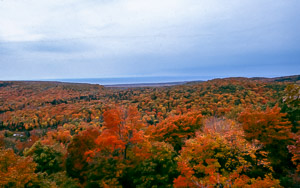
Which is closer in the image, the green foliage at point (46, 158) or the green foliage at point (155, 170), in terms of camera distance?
the green foliage at point (155, 170)

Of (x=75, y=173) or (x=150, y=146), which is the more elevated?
(x=150, y=146)

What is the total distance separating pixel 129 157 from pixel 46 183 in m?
8.03

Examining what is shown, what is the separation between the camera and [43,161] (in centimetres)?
2200

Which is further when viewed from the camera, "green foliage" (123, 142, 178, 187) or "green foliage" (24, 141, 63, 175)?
"green foliage" (24, 141, 63, 175)

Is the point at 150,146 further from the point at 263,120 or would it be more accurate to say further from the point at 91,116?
the point at 91,116

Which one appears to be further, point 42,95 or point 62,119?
point 42,95

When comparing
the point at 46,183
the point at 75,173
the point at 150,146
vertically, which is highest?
the point at 150,146

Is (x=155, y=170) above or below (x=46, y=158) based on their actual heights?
above

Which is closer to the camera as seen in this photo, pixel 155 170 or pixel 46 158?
pixel 155 170

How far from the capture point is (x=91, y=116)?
9212 cm

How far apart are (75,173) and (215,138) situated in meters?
17.0

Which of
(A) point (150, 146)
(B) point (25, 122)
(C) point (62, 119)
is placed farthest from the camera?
(C) point (62, 119)

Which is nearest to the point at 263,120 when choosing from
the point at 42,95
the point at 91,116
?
the point at 91,116

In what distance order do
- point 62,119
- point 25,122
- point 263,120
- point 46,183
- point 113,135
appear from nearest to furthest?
1. point 46,183
2. point 113,135
3. point 263,120
4. point 25,122
5. point 62,119
